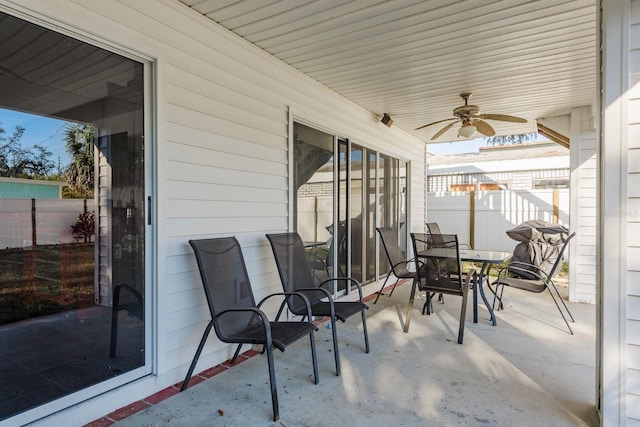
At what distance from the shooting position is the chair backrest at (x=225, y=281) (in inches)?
95.4

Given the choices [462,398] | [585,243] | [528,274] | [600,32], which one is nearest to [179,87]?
[600,32]

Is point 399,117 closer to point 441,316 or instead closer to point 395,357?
point 441,316

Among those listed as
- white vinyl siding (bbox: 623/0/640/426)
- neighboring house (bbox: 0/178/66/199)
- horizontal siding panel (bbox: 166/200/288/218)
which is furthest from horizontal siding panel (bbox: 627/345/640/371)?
neighboring house (bbox: 0/178/66/199)

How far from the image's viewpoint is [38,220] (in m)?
2.21

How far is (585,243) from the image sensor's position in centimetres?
475

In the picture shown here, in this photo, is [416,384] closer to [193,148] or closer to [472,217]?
[193,148]

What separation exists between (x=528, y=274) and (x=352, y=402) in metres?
2.89

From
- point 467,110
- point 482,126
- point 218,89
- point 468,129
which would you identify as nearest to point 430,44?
point 467,110

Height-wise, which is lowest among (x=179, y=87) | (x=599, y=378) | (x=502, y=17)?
(x=599, y=378)

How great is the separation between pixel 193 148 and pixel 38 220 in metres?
1.03

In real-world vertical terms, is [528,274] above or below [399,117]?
below

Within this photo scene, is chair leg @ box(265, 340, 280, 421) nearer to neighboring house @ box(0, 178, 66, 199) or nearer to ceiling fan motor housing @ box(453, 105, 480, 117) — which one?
neighboring house @ box(0, 178, 66, 199)

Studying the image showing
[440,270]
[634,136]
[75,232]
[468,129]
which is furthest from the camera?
[468,129]

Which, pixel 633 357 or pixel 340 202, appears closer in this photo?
pixel 633 357
